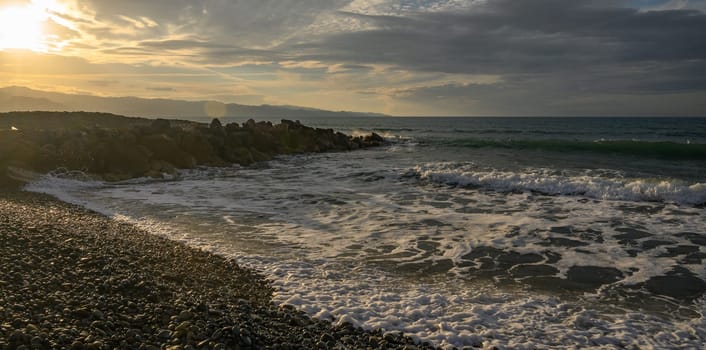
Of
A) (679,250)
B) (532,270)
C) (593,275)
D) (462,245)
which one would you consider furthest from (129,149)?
(679,250)

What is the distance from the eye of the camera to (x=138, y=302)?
16.9 ft

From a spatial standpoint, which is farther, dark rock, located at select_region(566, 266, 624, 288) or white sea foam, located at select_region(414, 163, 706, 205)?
white sea foam, located at select_region(414, 163, 706, 205)

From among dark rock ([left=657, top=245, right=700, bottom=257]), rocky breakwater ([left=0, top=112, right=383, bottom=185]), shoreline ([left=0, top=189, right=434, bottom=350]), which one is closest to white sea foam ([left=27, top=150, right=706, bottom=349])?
dark rock ([left=657, top=245, right=700, bottom=257])

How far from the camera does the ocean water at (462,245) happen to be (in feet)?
17.8

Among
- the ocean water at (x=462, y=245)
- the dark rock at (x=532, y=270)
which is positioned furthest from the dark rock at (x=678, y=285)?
the dark rock at (x=532, y=270)

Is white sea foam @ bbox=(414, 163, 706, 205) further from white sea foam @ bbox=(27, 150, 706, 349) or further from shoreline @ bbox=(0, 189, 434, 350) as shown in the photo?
shoreline @ bbox=(0, 189, 434, 350)

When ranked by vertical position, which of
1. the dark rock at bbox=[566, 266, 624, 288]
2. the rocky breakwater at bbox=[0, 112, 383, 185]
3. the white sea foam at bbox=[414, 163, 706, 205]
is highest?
the rocky breakwater at bbox=[0, 112, 383, 185]

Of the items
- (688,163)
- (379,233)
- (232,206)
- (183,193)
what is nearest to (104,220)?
(232,206)

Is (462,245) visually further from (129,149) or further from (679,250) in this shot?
(129,149)

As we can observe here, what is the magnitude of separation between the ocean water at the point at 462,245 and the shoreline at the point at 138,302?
47 centimetres

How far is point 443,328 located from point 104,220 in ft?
27.3

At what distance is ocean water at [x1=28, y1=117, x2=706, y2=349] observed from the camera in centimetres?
543

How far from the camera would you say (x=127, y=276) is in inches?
233

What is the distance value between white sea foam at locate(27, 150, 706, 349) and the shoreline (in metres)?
0.46
